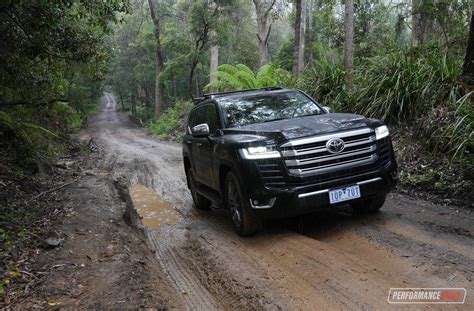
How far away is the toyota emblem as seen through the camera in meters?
5.04

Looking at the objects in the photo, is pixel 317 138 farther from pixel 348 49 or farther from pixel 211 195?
pixel 348 49

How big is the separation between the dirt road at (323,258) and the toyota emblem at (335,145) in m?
1.04

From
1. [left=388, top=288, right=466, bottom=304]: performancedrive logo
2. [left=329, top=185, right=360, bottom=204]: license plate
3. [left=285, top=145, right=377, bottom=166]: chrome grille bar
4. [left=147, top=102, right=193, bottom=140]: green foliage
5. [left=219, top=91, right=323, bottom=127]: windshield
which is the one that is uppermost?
[left=219, top=91, right=323, bottom=127]: windshield

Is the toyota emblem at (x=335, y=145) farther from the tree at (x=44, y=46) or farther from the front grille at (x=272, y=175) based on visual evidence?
the tree at (x=44, y=46)

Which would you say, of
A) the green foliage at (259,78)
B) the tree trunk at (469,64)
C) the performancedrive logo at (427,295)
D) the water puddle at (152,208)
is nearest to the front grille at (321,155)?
the performancedrive logo at (427,295)

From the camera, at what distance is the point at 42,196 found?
311 inches

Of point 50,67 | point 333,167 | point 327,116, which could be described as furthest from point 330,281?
point 50,67

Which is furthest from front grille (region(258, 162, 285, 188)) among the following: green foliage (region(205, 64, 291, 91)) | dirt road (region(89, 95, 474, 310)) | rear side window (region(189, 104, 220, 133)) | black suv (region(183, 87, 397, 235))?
green foliage (region(205, 64, 291, 91))

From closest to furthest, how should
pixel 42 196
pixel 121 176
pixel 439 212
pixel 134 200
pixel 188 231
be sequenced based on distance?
pixel 439 212 → pixel 188 231 → pixel 42 196 → pixel 134 200 → pixel 121 176

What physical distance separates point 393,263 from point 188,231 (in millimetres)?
3194

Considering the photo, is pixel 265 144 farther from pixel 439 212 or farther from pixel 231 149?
pixel 439 212

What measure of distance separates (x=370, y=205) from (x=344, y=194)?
3.35 feet

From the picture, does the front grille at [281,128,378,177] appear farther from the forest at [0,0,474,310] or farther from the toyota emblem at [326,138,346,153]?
the forest at [0,0,474,310]

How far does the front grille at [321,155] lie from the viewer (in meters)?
4.97
